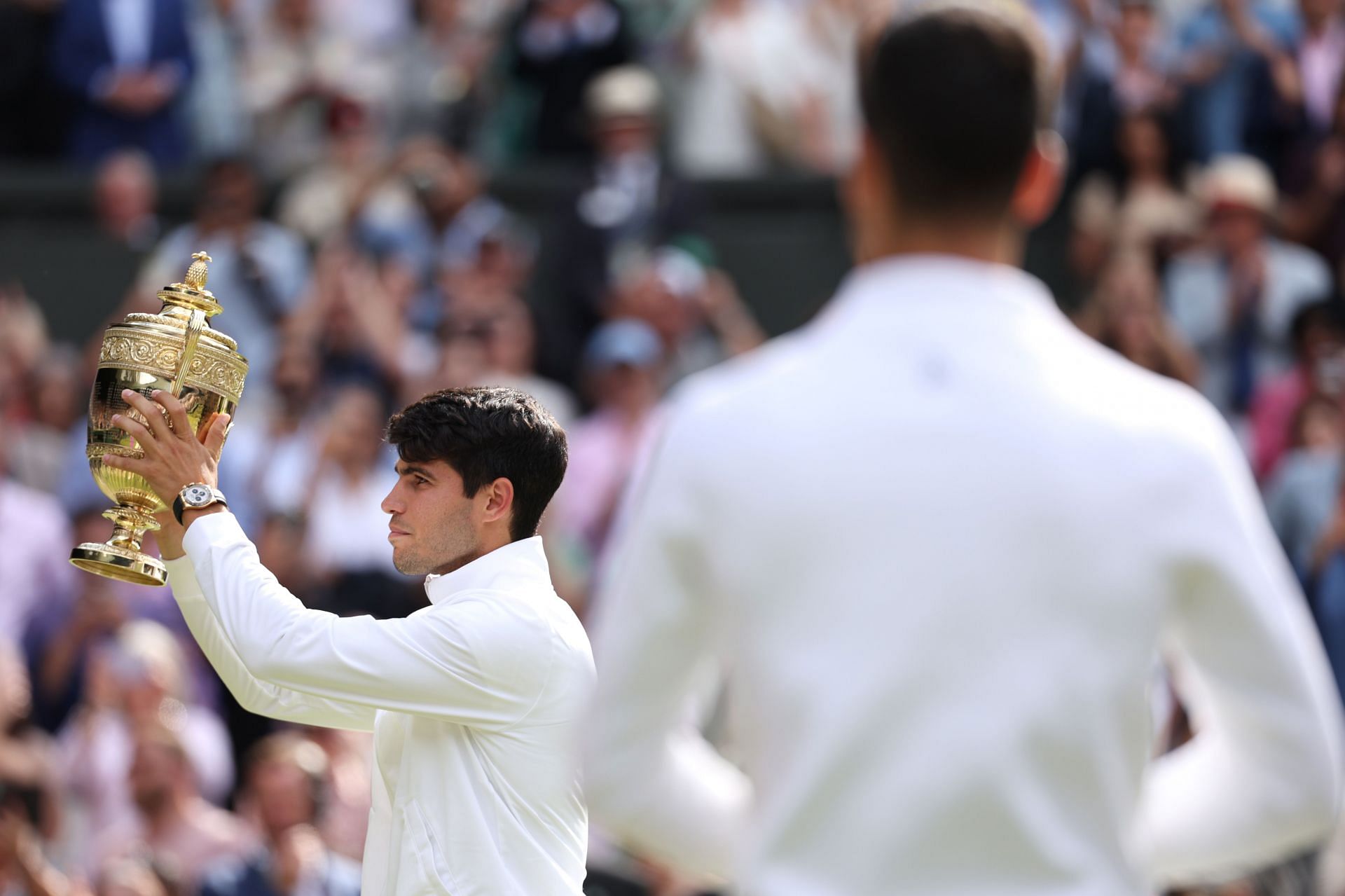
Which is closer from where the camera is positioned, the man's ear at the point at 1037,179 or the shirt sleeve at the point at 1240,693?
the shirt sleeve at the point at 1240,693

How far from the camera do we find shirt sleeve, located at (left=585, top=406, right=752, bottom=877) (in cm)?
223

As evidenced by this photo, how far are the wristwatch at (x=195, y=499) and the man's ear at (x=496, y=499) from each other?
503mm

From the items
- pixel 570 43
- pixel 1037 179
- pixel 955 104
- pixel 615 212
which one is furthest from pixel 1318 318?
pixel 955 104

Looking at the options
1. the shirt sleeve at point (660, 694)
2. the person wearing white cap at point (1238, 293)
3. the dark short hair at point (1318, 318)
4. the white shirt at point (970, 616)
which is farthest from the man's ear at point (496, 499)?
the person wearing white cap at point (1238, 293)

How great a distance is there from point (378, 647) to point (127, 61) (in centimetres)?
980

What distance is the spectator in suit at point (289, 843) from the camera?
716 centimetres

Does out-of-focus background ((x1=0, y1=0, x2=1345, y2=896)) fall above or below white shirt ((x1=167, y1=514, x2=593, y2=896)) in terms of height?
below

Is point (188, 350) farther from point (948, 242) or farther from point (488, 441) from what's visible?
point (948, 242)

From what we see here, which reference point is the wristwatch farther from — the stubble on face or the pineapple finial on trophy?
the pineapple finial on trophy

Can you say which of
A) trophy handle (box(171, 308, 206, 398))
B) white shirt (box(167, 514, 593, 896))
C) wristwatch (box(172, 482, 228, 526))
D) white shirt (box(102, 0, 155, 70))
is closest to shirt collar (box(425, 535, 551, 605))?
white shirt (box(167, 514, 593, 896))

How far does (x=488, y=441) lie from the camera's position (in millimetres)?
3867

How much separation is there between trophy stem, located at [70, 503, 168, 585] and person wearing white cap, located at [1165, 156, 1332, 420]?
7.48 metres

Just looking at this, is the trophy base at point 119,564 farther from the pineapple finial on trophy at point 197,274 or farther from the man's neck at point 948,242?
the man's neck at point 948,242

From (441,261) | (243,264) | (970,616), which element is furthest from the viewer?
(441,261)
